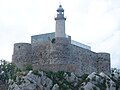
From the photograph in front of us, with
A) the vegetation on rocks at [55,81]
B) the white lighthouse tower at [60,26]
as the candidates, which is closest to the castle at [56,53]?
the white lighthouse tower at [60,26]

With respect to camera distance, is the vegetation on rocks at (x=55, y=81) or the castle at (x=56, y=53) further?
the castle at (x=56, y=53)

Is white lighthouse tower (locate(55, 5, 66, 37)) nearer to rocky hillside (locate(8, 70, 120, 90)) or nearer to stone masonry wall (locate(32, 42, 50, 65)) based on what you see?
stone masonry wall (locate(32, 42, 50, 65))

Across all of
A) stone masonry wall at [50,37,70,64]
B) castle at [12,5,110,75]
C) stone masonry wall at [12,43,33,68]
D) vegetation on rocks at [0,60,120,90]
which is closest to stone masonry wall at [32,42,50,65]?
castle at [12,5,110,75]

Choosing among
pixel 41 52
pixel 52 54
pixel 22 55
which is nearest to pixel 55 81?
pixel 52 54

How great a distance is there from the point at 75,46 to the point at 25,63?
9533 millimetres

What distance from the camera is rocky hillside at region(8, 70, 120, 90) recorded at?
73.5 meters

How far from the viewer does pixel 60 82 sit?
75.1 meters

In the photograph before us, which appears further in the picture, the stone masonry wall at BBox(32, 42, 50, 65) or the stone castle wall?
the stone masonry wall at BBox(32, 42, 50, 65)

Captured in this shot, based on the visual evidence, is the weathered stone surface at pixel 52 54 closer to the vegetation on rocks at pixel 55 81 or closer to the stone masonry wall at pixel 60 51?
the stone masonry wall at pixel 60 51

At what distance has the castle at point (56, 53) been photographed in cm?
7825

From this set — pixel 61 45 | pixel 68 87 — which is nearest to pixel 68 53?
pixel 61 45

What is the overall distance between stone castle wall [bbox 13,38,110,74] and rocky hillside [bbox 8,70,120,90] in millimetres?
1807

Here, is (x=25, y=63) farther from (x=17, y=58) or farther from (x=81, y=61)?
(x=81, y=61)

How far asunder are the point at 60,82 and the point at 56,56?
534cm
